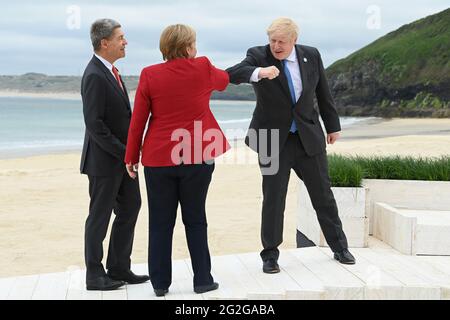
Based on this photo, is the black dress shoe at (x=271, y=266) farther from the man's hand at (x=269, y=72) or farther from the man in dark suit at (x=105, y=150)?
the man's hand at (x=269, y=72)

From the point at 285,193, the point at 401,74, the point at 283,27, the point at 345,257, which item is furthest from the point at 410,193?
the point at 401,74

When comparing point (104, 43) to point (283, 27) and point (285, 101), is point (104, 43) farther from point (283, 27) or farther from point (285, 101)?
point (285, 101)

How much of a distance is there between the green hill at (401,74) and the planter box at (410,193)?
55.6 m

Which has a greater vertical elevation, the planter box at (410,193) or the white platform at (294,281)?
the planter box at (410,193)

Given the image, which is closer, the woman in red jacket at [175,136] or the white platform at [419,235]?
the woman in red jacket at [175,136]

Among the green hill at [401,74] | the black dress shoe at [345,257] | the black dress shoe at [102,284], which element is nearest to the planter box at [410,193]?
the black dress shoe at [345,257]

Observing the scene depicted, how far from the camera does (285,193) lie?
5730 millimetres

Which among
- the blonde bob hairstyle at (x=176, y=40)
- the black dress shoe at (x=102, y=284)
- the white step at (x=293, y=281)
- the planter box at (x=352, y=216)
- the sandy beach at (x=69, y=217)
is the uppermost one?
the blonde bob hairstyle at (x=176, y=40)

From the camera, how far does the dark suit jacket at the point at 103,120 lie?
5.00 metres

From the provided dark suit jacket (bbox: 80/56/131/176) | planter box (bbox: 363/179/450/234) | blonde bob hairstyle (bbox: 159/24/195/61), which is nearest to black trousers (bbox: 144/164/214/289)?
dark suit jacket (bbox: 80/56/131/176)

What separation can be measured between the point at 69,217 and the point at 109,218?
255 inches

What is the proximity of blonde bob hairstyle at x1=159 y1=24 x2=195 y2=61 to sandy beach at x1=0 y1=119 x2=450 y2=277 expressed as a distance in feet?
12.8

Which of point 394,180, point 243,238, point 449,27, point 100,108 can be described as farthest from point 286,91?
point 449,27
